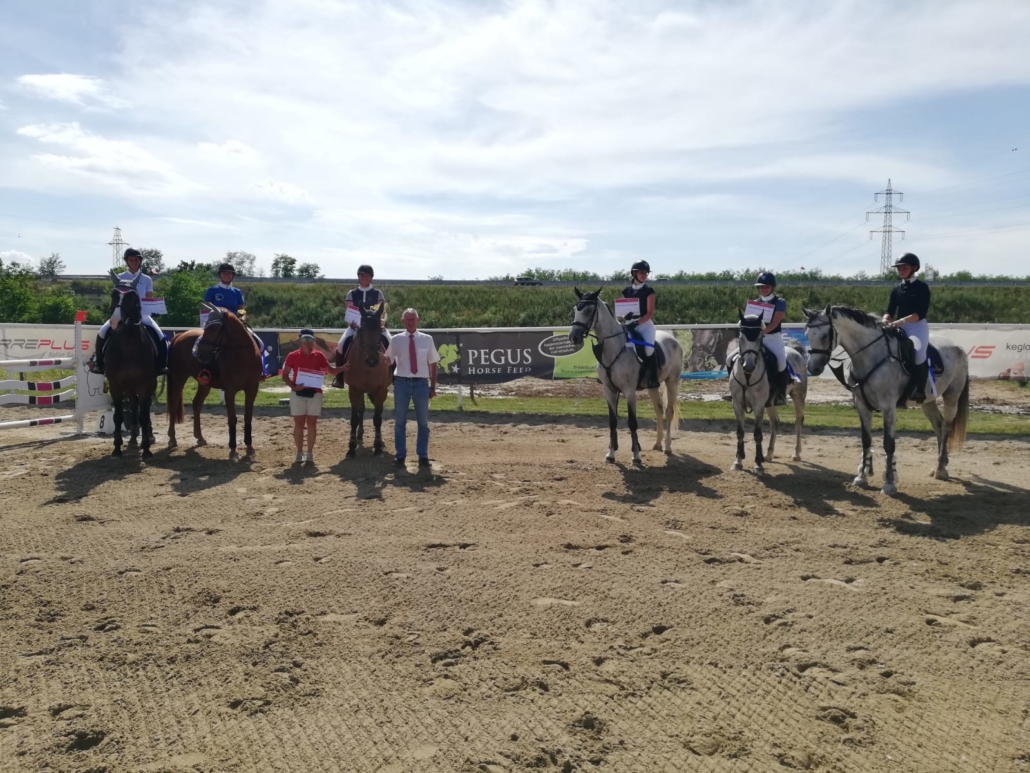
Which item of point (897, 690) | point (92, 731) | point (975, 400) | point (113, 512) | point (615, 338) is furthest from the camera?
point (975, 400)

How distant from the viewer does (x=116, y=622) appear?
15.8 ft

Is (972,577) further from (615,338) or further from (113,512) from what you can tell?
(113,512)

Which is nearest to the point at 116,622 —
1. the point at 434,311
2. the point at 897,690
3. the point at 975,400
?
the point at 897,690

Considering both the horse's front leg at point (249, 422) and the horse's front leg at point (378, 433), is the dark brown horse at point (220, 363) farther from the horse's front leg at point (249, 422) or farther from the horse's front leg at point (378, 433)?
the horse's front leg at point (378, 433)

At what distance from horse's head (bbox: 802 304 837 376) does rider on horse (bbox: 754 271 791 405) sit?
3.62 ft

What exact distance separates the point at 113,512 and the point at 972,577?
826cm

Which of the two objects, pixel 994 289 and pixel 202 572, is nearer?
pixel 202 572

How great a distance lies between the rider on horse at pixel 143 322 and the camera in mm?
10664

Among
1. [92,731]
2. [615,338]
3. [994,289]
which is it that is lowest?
[92,731]

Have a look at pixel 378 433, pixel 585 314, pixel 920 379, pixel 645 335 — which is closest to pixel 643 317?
Answer: pixel 645 335

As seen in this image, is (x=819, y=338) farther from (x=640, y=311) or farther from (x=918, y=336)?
(x=640, y=311)

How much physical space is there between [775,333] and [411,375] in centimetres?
533

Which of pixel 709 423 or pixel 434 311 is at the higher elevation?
pixel 434 311

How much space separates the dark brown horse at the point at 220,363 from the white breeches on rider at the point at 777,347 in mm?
7832
